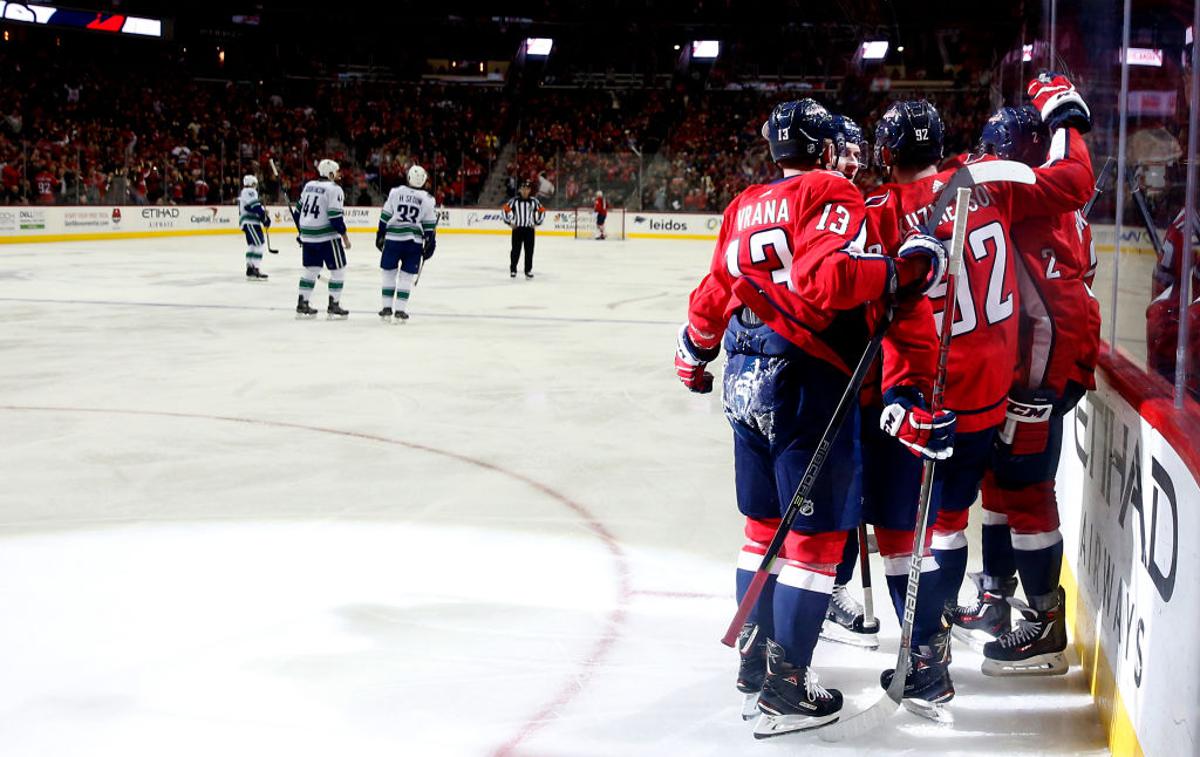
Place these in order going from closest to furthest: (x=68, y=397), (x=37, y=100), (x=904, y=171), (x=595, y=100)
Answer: (x=904, y=171)
(x=68, y=397)
(x=37, y=100)
(x=595, y=100)

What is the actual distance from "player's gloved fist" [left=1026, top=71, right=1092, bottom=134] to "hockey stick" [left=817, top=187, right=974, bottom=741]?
1.34ft

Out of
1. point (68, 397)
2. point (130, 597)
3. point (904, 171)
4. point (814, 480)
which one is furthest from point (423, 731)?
point (68, 397)

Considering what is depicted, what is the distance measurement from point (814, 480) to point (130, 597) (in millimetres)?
2197

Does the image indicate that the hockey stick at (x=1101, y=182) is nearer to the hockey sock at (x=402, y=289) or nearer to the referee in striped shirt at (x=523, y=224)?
the hockey sock at (x=402, y=289)

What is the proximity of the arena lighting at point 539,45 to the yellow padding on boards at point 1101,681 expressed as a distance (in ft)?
110

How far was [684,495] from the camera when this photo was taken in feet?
16.5

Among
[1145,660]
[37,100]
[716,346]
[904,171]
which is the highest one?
[37,100]

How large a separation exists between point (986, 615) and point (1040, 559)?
0.87 ft

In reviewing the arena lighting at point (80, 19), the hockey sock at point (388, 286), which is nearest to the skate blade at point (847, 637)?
the hockey sock at point (388, 286)

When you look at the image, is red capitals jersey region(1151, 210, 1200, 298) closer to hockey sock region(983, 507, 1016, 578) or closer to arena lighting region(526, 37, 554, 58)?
hockey sock region(983, 507, 1016, 578)

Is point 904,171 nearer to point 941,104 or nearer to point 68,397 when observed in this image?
point 68,397

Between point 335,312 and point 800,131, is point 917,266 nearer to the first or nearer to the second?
point 800,131

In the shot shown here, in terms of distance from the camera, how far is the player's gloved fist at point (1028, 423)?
3053 mm

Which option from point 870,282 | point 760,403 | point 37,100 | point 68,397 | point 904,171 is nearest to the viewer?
point 870,282
